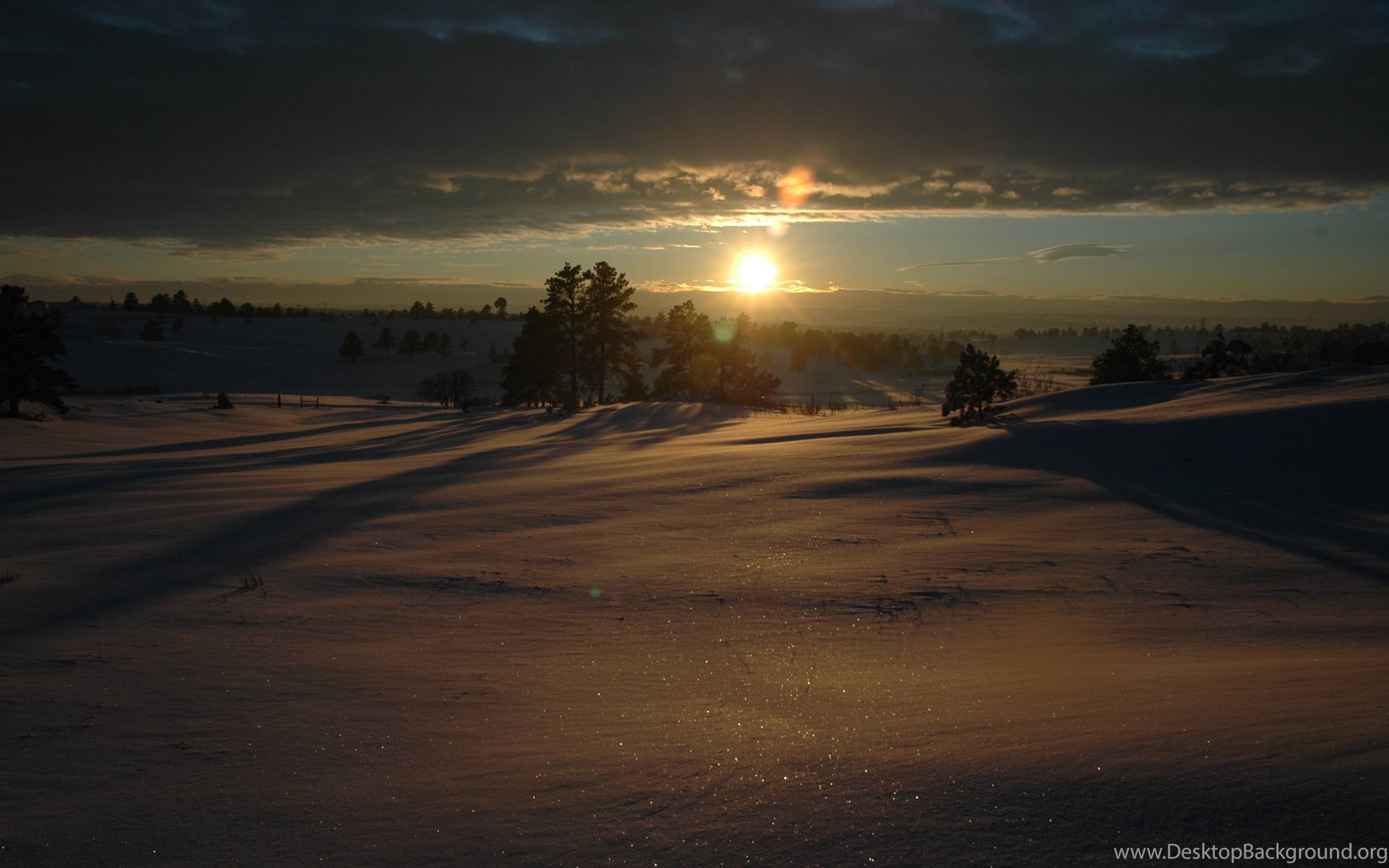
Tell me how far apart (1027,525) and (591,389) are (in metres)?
36.9

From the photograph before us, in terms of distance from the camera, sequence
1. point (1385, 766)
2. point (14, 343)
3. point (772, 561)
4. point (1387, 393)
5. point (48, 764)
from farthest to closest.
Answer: point (14, 343) → point (1387, 393) → point (772, 561) → point (48, 764) → point (1385, 766)

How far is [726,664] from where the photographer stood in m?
3.87

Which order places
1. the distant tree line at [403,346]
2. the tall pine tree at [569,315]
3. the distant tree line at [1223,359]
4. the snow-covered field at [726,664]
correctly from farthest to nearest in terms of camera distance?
the distant tree line at [403,346] < the tall pine tree at [569,315] < the distant tree line at [1223,359] < the snow-covered field at [726,664]

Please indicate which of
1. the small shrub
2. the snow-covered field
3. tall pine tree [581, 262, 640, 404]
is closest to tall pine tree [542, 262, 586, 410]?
tall pine tree [581, 262, 640, 404]

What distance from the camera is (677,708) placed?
3314mm

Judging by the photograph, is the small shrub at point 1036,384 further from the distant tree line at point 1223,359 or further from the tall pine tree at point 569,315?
the tall pine tree at point 569,315

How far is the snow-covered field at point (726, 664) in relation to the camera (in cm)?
234

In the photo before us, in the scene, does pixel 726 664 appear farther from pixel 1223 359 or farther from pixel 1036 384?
pixel 1036 384

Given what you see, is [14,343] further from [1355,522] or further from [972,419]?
[1355,522]

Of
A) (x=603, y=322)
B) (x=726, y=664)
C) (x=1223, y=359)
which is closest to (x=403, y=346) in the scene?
(x=603, y=322)

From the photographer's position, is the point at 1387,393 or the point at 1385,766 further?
the point at 1387,393

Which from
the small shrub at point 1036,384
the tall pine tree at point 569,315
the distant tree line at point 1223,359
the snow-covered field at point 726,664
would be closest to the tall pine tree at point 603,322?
the tall pine tree at point 569,315

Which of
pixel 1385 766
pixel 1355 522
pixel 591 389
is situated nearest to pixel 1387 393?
pixel 1355 522

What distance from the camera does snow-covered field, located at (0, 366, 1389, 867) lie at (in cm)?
234
